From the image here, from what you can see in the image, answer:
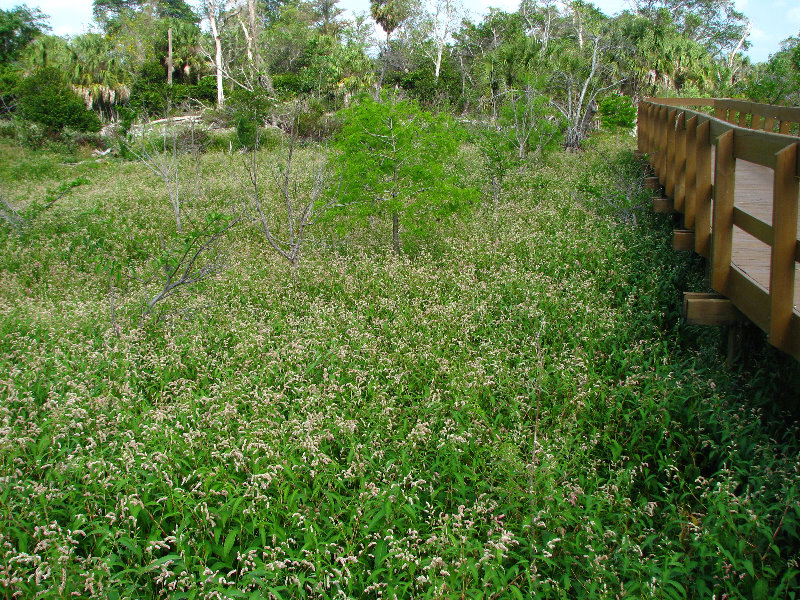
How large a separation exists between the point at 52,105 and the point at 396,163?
25.8m

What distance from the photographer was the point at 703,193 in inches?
214

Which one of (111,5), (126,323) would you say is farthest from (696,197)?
(111,5)

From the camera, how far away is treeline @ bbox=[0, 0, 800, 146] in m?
27.5

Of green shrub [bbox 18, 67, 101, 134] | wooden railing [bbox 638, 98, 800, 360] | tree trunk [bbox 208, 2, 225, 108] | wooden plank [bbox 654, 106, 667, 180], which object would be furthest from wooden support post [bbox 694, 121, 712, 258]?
tree trunk [bbox 208, 2, 225, 108]

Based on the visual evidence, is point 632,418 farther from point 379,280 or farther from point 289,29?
point 289,29

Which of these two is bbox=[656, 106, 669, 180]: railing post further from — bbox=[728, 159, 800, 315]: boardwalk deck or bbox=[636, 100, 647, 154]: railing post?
bbox=[636, 100, 647, 154]: railing post

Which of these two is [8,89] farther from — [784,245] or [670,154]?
[784,245]

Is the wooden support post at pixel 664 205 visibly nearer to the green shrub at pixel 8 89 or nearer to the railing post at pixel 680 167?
the railing post at pixel 680 167

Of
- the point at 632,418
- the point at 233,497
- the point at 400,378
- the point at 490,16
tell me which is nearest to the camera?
the point at 233,497

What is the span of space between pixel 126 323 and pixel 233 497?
160 inches

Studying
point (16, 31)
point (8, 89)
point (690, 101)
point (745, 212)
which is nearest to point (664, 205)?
point (745, 212)

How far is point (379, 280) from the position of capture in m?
8.39

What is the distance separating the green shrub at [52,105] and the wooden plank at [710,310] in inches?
1234

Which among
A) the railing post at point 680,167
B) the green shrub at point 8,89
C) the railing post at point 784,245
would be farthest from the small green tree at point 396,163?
the green shrub at point 8,89
